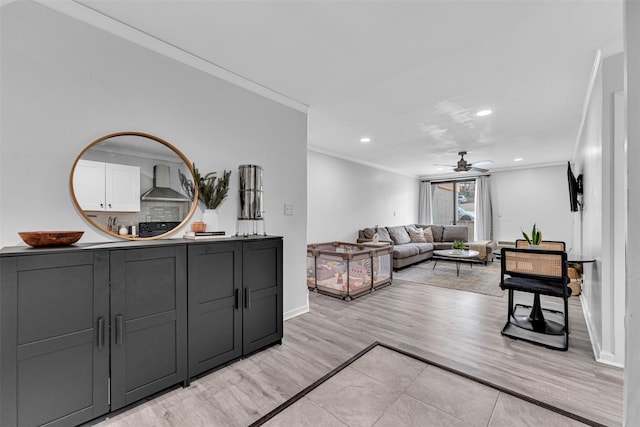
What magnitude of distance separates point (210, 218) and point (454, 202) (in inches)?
331

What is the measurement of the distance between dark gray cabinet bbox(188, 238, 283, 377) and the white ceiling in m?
1.62

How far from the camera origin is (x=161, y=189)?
222 centimetres

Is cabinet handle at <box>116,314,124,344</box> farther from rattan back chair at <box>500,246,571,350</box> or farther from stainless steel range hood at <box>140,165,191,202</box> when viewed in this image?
rattan back chair at <box>500,246,571,350</box>

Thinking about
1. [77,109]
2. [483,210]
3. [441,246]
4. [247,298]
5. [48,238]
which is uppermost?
[77,109]

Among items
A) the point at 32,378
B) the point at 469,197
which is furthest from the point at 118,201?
Answer: the point at 469,197

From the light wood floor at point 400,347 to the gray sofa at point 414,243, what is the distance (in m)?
2.37

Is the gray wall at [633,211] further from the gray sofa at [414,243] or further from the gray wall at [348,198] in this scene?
the gray sofa at [414,243]

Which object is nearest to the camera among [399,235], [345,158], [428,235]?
[345,158]

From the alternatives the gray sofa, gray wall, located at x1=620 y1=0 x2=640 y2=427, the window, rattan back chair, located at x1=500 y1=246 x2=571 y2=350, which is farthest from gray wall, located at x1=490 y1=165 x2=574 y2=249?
gray wall, located at x1=620 y1=0 x2=640 y2=427

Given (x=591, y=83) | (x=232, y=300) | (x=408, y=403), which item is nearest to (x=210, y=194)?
(x=232, y=300)

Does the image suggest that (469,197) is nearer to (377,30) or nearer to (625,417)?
(377,30)

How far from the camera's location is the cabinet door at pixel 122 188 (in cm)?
196

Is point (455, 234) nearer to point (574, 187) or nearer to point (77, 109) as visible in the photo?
point (574, 187)

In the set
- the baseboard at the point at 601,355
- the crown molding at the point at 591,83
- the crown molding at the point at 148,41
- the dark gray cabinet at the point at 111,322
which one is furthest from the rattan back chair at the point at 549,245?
the crown molding at the point at 148,41
